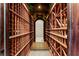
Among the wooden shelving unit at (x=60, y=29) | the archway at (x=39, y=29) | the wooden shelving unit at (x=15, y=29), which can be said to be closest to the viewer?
the wooden shelving unit at (x=15, y=29)

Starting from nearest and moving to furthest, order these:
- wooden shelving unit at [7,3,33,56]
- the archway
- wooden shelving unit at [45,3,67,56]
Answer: wooden shelving unit at [7,3,33,56] < wooden shelving unit at [45,3,67,56] < the archway

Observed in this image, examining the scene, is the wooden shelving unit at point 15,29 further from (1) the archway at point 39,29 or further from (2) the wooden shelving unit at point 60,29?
(1) the archway at point 39,29

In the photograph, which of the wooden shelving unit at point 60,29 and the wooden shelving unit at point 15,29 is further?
the wooden shelving unit at point 60,29

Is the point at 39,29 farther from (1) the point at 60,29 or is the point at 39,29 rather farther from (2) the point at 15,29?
(2) the point at 15,29

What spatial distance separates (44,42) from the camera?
7.29 m

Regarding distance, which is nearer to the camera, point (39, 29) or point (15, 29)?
point (15, 29)

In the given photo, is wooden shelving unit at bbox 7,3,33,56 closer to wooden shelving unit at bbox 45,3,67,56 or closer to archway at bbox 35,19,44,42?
wooden shelving unit at bbox 45,3,67,56

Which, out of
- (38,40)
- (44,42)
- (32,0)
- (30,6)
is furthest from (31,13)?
(32,0)

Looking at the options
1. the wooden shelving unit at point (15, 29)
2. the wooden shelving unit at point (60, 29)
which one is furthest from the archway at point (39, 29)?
the wooden shelving unit at point (15, 29)

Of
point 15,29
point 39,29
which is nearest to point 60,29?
point 15,29

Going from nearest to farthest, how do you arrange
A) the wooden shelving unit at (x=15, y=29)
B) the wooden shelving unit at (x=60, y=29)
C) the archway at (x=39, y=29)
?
the wooden shelving unit at (x=15, y=29), the wooden shelving unit at (x=60, y=29), the archway at (x=39, y=29)

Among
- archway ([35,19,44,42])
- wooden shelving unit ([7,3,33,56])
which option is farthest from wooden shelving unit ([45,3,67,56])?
wooden shelving unit ([7,3,33,56])

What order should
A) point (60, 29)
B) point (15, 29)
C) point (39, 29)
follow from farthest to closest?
1. point (39, 29)
2. point (60, 29)
3. point (15, 29)

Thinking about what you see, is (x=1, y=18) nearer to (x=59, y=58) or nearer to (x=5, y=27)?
(x=5, y=27)
